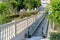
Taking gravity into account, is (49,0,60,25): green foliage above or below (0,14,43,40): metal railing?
above

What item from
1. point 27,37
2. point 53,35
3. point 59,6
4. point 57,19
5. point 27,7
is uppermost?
point 59,6

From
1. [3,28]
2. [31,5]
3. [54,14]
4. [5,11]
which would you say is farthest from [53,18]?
[31,5]

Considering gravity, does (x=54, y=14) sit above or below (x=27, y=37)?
above

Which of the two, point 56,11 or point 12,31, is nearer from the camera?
point 12,31

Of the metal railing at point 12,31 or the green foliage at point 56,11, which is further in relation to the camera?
the green foliage at point 56,11

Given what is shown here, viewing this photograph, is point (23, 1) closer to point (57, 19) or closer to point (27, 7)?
point (27, 7)

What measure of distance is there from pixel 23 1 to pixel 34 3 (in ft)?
18.5

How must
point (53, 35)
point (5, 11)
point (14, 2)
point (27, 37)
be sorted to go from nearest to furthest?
Result: point (53, 35) → point (27, 37) → point (5, 11) → point (14, 2)

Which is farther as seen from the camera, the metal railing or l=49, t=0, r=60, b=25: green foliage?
l=49, t=0, r=60, b=25: green foliage

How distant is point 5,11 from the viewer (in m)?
42.4

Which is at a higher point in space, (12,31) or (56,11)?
(56,11)

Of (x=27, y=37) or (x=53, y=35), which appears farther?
(x=27, y=37)

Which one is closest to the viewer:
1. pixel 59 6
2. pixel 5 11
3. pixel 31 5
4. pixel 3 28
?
pixel 3 28

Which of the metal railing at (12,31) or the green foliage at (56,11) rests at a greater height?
the green foliage at (56,11)
